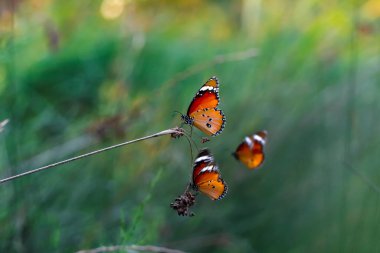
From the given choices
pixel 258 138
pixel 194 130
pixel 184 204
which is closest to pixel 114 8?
pixel 194 130

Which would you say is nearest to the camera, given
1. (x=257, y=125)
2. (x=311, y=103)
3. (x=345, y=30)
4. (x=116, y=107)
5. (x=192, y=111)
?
(x=192, y=111)

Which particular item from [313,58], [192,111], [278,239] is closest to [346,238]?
[278,239]

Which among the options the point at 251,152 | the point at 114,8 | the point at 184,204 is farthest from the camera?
the point at 114,8

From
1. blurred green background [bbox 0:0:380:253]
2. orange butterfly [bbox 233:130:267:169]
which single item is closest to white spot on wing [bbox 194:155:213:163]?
orange butterfly [bbox 233:130:267:169]

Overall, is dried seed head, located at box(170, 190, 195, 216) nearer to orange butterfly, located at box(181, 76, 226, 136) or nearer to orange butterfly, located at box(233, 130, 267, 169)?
orange butterfly, located at box(181, 76, 226, 136)

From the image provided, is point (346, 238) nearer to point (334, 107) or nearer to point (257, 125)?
point (257, 125)

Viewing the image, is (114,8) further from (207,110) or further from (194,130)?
(207,110)
